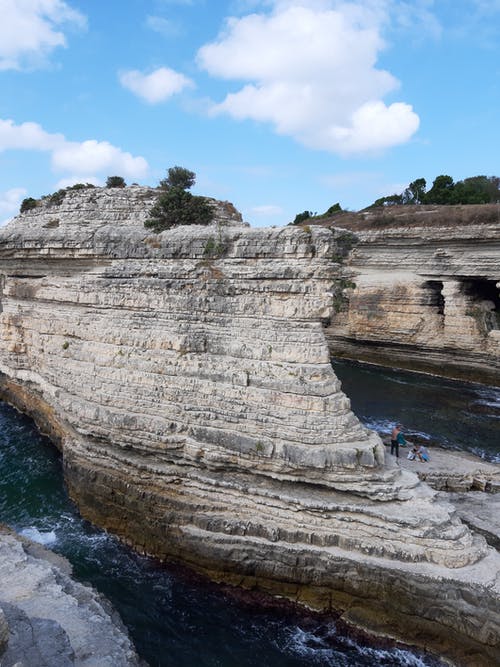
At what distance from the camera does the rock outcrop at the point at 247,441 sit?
9.82 meters

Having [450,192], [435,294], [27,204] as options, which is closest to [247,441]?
[27,204]

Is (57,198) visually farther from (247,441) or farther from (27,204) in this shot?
(247,441)

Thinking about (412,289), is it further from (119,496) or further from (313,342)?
(119,496)

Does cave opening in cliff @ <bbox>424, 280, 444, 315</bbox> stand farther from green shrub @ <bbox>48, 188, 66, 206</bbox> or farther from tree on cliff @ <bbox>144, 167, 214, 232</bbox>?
green shrub @ <bbox>48, 188, 66, 206</bbox>

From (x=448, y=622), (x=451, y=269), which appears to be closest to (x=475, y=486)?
(x=448, y=622)

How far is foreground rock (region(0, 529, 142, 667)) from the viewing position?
721 cm

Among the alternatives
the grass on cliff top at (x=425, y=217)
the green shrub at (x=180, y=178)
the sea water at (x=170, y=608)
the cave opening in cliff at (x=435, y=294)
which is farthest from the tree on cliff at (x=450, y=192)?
the sea water at (x=170, y=608)

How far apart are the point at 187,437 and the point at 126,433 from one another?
175 cm

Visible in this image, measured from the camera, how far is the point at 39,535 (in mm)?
12273

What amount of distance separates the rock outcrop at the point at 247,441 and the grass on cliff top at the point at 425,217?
63.0ft

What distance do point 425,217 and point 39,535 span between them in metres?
31.1

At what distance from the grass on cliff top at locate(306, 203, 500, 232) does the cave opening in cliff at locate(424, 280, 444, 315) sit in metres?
3.73

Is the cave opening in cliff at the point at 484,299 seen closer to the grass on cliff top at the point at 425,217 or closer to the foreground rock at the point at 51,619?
the grass on cliff top at the point at 425,217

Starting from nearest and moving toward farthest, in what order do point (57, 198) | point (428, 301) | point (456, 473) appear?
point (456, 473) → point (57, 198) → point (428, 301)
